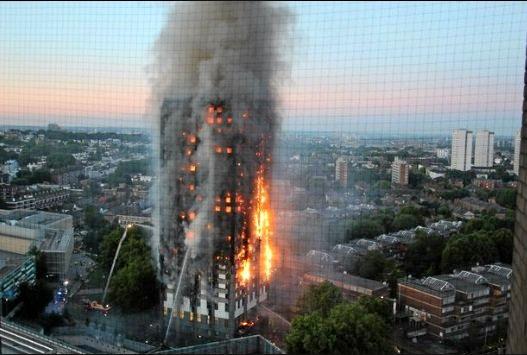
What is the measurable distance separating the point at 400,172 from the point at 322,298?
4230 millimetres

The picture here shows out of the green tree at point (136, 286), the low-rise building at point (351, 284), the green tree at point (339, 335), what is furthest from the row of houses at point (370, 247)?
the green tree at point (339, 335)

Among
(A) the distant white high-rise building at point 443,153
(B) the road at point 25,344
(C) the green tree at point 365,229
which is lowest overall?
(C) the green tree at point 365,229

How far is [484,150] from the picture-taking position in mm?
6562

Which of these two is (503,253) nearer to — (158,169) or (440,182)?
(440,182)

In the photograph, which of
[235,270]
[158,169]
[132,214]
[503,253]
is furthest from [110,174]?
[503,253]

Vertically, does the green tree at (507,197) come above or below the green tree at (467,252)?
above

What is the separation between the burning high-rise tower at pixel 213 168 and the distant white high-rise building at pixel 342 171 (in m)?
2.74

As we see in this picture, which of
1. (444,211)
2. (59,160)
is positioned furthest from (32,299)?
(444,211)

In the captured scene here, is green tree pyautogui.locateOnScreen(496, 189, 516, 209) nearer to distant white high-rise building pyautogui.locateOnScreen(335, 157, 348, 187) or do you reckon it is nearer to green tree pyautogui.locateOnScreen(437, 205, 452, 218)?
green tree pyautogui.locateOnScreen(437, 205, 452, 218)

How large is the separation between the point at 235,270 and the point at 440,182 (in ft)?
16.2

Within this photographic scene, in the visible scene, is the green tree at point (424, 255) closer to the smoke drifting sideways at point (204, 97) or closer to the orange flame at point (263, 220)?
the orange flame at point (263, 220)

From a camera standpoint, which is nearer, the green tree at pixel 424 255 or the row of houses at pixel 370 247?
the row of houses at pixel 370 247

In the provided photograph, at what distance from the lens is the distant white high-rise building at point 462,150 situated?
6.02 m

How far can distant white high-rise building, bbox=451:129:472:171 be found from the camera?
6016 mm
